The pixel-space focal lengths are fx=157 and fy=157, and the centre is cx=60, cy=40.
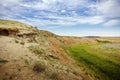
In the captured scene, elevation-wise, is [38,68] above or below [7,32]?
below

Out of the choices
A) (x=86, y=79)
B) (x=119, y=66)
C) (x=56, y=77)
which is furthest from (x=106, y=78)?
(x=56, y=77)

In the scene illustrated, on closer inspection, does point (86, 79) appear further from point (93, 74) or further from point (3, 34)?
point (3, 34)

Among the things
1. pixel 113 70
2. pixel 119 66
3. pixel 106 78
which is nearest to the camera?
pixel 106 78

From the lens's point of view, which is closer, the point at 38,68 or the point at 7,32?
the point at 38,68

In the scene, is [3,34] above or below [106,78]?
above

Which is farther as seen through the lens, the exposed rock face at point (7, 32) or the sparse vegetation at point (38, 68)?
the exposed rock face at point (7, 32)

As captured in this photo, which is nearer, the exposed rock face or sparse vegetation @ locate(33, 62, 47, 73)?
sparse vegetation @ locate(33, 62, 47, 73)

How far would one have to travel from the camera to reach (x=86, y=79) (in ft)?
57.4

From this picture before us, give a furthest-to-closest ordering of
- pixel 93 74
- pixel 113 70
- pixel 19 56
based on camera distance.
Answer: pixel 113 70, pixel 93 74, pixel 19 56

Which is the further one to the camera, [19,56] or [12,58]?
[19,56]

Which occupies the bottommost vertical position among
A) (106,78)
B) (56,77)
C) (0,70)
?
(106,78)

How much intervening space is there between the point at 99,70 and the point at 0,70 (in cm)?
1430

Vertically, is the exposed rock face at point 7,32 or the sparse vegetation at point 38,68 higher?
the exposed rock face at point 7,32

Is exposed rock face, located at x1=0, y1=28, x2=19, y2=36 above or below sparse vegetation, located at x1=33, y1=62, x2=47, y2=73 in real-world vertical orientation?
above
